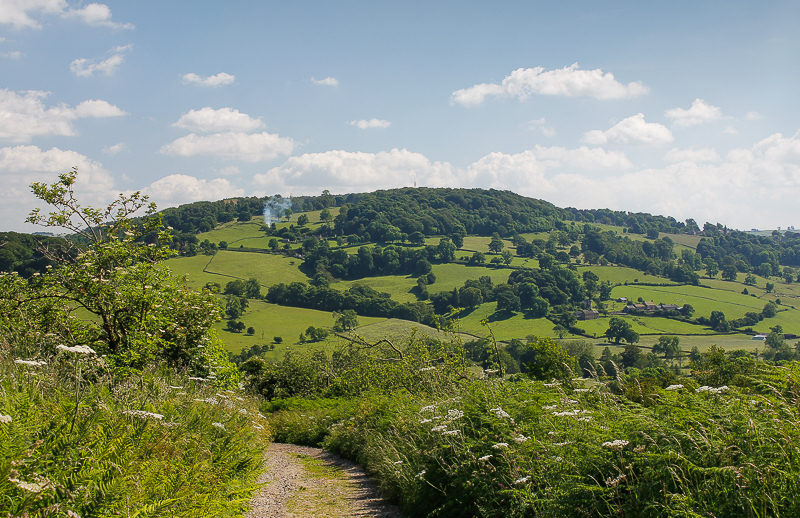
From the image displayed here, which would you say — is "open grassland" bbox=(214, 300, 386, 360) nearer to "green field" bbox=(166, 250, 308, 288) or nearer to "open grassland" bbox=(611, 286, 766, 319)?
"green field" bbox=(166, 250, 308, 288)

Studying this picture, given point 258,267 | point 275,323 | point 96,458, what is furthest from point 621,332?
point 96,458

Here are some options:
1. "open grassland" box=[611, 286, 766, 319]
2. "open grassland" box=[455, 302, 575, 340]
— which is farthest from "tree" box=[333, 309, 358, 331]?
"open grassland" box=[611, 286, 766, 319]

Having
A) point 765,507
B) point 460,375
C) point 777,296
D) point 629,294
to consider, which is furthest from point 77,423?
point 777,296

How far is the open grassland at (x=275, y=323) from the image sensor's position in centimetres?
8352

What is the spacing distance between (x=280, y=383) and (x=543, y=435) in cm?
2954

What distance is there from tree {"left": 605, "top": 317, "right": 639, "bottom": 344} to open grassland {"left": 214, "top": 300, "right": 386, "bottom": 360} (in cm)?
4500

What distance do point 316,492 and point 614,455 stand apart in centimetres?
616

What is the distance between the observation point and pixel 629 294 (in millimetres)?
124438

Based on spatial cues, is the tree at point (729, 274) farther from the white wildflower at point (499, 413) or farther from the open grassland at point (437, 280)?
the white wildflower at point (499, 413)

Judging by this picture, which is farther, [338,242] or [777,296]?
[338,242]

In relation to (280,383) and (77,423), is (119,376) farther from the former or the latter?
(280,383)

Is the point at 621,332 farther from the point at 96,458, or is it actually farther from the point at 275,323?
the point at 96,458

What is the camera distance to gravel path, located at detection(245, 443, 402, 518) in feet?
25.1

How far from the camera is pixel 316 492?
917cm
